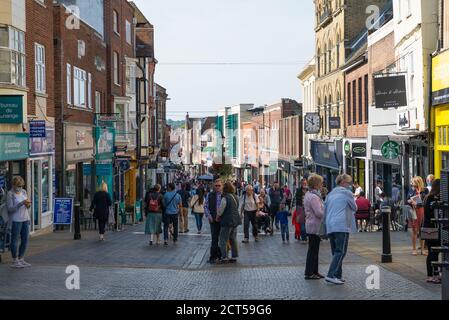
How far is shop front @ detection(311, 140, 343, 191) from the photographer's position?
46.6 metres

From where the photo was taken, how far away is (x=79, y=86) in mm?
34812

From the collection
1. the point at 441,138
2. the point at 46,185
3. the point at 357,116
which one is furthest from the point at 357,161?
the point at 46,185

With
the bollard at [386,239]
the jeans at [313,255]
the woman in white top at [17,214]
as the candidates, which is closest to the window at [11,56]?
the woman in white top at [17,214]

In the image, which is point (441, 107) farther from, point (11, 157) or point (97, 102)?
point (97, 102)

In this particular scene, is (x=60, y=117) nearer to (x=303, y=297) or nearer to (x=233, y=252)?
(x=233, y=252)

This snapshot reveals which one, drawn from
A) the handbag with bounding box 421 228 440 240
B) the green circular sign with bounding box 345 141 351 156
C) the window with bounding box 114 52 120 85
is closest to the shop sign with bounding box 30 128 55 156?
the handbag with bounding box 421 228 440 240

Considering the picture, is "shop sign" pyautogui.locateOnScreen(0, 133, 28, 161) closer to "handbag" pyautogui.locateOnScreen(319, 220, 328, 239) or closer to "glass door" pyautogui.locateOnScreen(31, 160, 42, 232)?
"glass door" pyautogui.locateOnScreen(31, 160, 42, 232)

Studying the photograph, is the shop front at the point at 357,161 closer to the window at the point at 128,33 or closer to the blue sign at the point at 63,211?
the window at the point at 128,33

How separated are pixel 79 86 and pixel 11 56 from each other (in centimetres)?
1205

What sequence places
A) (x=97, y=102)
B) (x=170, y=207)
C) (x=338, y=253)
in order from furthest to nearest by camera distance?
1. (x=97, y=102)
2. (x=170, y=207)
3. (x=338, y=253)

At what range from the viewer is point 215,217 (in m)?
17.3

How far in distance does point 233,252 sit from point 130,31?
36.6 meters

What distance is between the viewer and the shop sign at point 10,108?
71.1 feet
